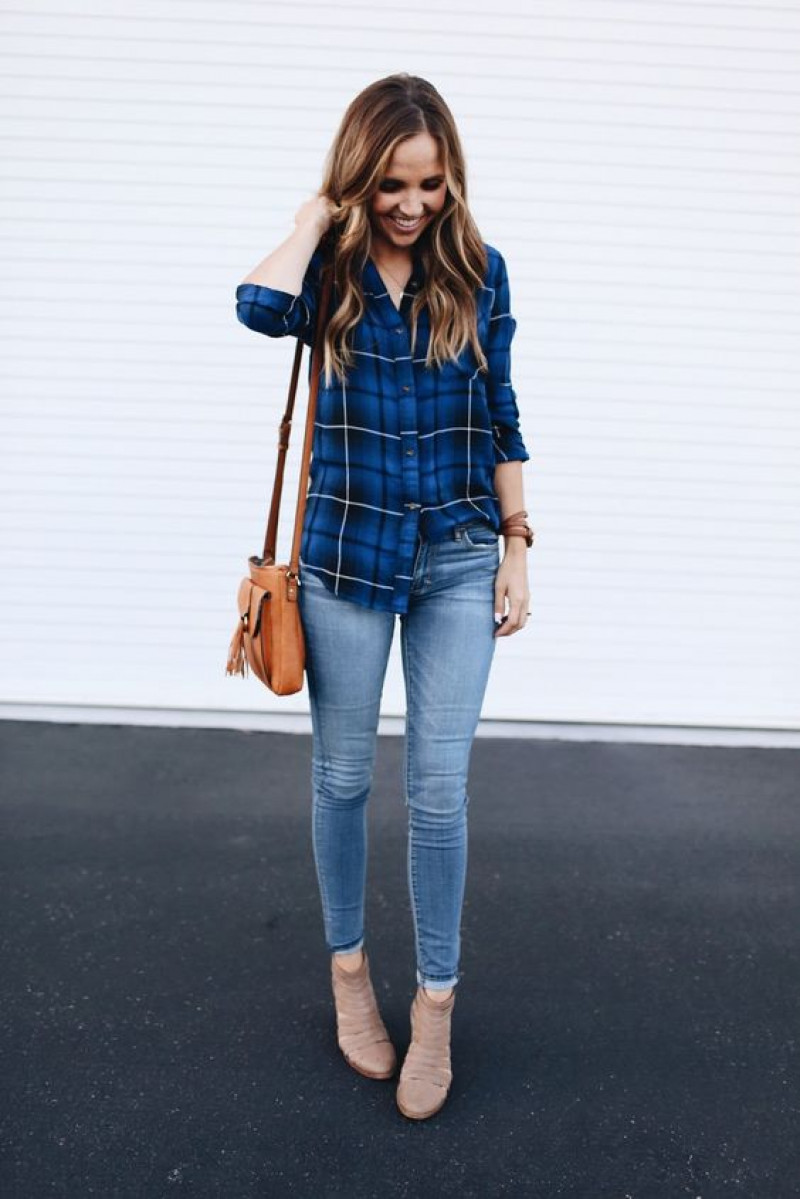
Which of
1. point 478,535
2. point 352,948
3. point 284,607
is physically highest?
point 478,535

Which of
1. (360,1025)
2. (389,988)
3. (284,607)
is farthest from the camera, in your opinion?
(389,988)

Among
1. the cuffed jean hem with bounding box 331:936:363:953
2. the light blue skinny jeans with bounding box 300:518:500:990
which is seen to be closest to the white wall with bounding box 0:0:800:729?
the cuffed jean hem with bounding box 331:936:363:953

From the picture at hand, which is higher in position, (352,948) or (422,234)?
(422,234)

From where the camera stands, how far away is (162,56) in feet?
12.2

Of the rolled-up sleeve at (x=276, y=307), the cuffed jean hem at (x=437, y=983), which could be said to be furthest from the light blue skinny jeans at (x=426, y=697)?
the rolled-up sleeve at (x=276, y=307)

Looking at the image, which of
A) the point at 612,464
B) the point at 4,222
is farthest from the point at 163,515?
the point at 612,464

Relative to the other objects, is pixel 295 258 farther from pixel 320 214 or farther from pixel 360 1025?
pixel 360 1025

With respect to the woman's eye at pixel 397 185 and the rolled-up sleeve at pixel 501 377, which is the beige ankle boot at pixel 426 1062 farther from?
the woman's eye at pixel 397 185

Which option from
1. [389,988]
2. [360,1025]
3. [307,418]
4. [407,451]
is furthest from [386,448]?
[389,988]

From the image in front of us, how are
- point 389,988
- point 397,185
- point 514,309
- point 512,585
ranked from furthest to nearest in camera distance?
point 514,309
point 389,988
point 512,585
point 397,185

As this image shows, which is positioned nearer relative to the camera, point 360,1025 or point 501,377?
point 501,377

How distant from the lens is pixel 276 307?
6.10ft

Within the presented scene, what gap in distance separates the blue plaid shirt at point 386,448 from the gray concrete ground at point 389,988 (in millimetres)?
1007

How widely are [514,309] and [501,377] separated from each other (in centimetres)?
196
